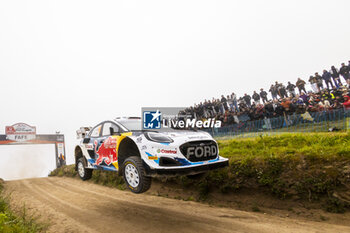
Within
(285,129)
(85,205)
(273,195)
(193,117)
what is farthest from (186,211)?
(193,117)

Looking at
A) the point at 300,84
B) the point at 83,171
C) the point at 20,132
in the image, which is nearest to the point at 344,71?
the point at 300,84

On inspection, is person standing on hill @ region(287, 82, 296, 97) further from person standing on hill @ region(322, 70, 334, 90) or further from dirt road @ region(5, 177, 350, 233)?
dirt road @ region(5, 177, 350, 233)

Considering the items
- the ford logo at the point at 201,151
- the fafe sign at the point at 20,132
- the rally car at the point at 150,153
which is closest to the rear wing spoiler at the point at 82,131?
the rally car at the point at 150,153

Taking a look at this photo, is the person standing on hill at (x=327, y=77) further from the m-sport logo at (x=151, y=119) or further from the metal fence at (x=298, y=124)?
the m-sport logo at (x=151, y=119)

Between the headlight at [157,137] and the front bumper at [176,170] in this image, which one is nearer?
the front bumper at [176,170]

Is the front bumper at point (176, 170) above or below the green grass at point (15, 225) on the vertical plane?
above

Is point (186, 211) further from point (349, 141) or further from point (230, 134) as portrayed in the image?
point (230, 134)

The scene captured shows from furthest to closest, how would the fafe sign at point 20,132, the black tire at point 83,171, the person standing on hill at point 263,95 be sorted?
the fafe sign at point 20,132 → the person standing on hill at point 263,95 → the black tire at point 83,171

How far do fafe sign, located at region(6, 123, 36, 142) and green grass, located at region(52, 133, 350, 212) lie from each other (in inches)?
1136

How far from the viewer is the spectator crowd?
45.0 ft

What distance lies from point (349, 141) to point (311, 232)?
4.02 meters

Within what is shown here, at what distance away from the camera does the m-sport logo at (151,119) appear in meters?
5.47

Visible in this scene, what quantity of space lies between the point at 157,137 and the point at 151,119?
0.87 metres

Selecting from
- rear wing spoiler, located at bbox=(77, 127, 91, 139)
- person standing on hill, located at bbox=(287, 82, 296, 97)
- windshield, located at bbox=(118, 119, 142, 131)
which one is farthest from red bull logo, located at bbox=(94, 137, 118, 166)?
person standing on hill, located at bbox=(287, 82, 296, 97)
